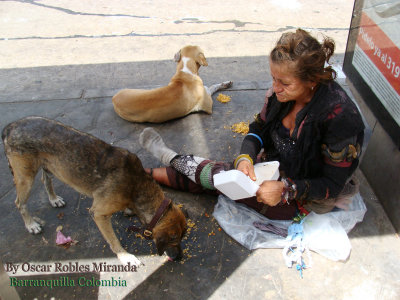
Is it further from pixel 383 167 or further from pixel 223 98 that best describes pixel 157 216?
pixel 223 98

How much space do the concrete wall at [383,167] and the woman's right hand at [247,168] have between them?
1.47 meters

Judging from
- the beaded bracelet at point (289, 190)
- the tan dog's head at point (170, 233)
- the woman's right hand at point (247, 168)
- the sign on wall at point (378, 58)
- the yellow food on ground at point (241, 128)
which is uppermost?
the sign on wall at point (378, 58)

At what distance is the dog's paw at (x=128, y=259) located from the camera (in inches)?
113

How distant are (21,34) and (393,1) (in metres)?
7.67

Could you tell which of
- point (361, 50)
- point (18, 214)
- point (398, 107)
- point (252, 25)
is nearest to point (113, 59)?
point (252, 25)

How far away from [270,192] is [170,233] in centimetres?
87

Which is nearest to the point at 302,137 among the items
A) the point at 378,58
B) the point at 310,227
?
the point at 310,227

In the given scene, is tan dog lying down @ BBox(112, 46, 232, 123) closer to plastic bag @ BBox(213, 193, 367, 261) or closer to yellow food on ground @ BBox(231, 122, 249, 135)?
yellow food on ground @ BBox(231, 122, 249, 135)

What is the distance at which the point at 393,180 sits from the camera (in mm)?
3215

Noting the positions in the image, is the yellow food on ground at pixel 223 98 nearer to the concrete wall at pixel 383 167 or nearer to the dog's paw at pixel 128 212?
the concrete wall at pixel 383 167

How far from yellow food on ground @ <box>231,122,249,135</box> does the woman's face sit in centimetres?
180

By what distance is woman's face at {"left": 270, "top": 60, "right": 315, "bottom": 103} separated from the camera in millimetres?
2375

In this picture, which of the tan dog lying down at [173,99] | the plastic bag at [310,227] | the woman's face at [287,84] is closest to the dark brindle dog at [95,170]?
the plastic bag at [310,227]

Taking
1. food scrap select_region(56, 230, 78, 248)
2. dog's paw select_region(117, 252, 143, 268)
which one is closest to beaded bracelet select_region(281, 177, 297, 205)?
dog's paw select_region(117, 252, 143, 268)
